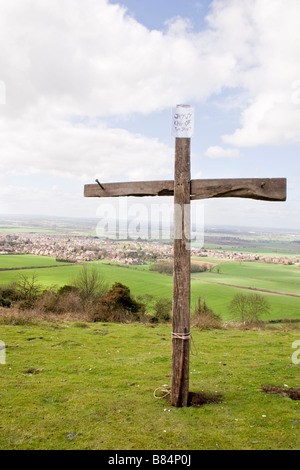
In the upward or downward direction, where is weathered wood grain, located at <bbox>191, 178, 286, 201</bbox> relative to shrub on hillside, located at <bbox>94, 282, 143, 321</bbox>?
upward

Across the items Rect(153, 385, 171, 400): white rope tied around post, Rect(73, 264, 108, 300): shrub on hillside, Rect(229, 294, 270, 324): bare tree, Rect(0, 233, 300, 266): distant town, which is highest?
Rect(153, 385, 171, 400): white rope tied around post

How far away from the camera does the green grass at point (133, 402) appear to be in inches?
149

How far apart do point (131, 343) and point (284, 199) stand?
7.58m

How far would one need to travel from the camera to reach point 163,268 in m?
42.4

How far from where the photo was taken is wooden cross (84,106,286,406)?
4.85m

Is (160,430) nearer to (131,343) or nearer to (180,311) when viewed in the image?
(180,311)

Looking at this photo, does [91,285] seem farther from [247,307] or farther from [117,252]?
[117,252]

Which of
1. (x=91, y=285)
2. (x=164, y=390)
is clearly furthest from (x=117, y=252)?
(x=164, y=390)

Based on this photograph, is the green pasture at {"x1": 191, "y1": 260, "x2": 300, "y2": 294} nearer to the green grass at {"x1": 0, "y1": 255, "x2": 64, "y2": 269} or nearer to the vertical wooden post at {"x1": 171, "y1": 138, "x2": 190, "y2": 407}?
the green grass at {"x1": 0, "y1": 255, "x2": 64, "y2": 269}

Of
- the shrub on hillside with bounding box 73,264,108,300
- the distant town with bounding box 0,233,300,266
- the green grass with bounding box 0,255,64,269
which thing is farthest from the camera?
the distant town with bounding box 0,233,300,266

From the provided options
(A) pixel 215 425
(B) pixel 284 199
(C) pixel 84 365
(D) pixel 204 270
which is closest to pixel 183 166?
(B) pixel 284 199

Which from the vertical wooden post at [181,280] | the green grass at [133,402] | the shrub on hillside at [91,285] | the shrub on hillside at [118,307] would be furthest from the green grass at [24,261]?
the vertical wooden post at [181,280]

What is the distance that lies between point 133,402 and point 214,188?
12.7 feet

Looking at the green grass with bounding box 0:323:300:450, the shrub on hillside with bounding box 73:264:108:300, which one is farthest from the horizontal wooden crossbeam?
the shrub on hillside with bounding box 73:264:108:300
